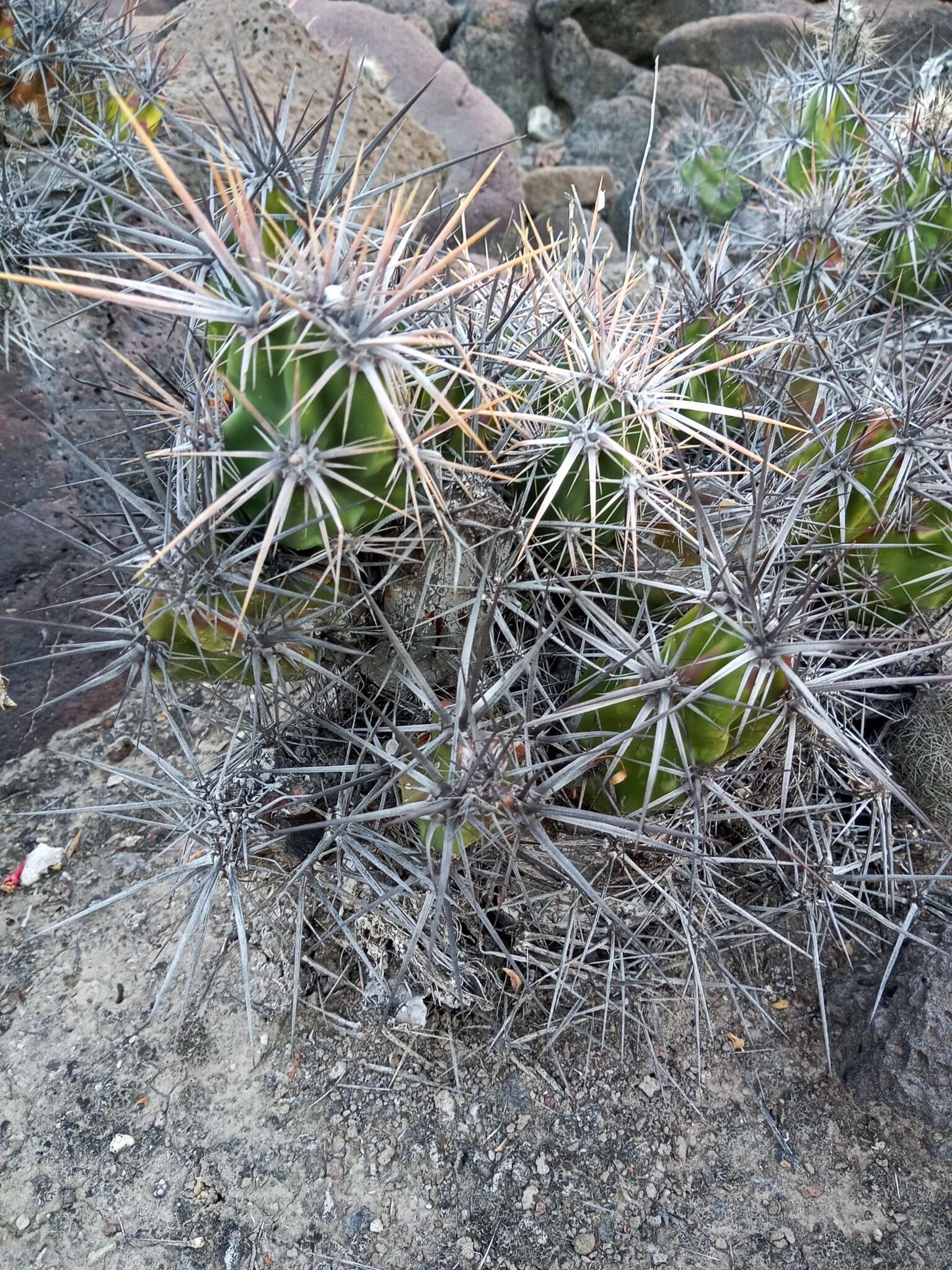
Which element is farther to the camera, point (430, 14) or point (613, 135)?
point (430, 14)

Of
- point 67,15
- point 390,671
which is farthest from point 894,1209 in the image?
point 67,15

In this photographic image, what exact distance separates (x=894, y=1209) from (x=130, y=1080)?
1.33 metres

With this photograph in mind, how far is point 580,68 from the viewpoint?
6.99 m

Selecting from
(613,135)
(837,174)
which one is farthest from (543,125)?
(837,174)

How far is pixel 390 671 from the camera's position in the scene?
4.17 feet

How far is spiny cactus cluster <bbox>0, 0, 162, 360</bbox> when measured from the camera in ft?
6.70

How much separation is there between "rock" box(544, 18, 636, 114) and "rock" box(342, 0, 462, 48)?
80cm

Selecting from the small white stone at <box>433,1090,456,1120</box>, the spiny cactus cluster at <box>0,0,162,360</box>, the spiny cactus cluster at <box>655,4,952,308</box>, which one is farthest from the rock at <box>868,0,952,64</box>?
the small white stone at <box>433,1090,456,1120</box>

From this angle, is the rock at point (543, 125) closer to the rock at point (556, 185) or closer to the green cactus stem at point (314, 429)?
the rock at point (556, 185)

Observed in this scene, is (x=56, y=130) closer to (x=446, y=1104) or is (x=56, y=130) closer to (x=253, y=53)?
(x=253, y=53)

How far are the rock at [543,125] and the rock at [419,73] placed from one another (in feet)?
6.91

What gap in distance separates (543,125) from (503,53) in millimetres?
717

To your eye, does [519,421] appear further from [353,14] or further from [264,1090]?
[353,14]

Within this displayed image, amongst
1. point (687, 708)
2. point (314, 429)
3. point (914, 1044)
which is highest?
point (314, 429)
